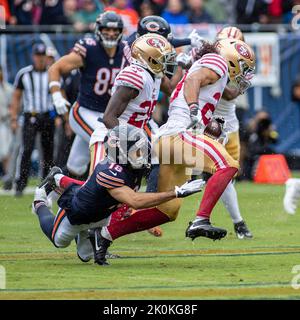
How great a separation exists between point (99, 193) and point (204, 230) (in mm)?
841

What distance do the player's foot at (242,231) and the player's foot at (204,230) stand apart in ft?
4.61

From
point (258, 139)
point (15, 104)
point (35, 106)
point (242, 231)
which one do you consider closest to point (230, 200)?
point (242, 231)

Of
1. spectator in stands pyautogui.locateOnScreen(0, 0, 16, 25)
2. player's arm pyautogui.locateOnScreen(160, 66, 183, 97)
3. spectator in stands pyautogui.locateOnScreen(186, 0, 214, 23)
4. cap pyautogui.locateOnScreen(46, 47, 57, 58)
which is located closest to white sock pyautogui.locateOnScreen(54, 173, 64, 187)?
player's arm pyautogui.locateOnScreen(160, 66, 183, 97)

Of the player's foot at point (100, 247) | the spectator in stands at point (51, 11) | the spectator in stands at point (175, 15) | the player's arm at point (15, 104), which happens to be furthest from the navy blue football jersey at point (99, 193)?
the spectator in stands at point (175, 15)

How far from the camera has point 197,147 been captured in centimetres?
823

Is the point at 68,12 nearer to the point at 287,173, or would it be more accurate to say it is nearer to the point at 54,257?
the point at 287,173

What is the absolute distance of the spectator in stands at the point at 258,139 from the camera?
15242mm

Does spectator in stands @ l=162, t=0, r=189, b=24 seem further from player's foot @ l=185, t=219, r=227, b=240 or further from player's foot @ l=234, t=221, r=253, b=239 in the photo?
player's foot @ l=185, t=219, r=227, b=240

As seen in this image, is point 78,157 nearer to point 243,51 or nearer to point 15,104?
point 243,51

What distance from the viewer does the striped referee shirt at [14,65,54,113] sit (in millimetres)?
13438

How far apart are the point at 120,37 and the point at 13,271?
344 centimetres

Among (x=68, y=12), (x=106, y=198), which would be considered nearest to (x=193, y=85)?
(x=106, y=198)

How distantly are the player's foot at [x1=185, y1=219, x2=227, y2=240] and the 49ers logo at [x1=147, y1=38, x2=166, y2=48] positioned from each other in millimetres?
1358

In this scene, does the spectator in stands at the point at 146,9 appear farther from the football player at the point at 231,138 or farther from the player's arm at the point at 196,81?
the player's arm at the point at 196,81
